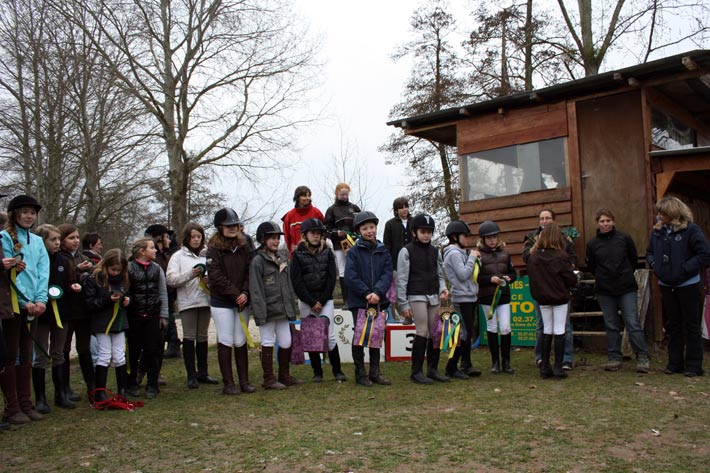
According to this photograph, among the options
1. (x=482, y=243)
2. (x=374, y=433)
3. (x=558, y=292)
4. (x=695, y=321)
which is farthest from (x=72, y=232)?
(x=695, y=321)

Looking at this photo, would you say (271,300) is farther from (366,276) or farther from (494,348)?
(494,348)

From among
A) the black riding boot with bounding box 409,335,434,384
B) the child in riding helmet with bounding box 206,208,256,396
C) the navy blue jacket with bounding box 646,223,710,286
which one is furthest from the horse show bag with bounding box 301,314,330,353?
the navy blue jacket with bounding box 646,223,710,286

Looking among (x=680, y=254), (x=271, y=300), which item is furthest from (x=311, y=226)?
(x=680, y=254)

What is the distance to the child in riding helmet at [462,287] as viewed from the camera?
745 centimetres

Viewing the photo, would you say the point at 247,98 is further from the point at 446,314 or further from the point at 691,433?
the point at 691,433

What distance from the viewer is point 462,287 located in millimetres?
7512

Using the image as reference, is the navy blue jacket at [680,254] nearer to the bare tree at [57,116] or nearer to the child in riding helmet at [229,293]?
the child in riding helmet at [229,293]

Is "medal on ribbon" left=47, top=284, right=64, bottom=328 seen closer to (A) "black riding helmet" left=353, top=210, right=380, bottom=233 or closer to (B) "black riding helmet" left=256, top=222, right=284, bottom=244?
(B) "black riding helmet" left=256, top=222, right=284, bottom=244

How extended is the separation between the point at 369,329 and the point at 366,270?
648 mm

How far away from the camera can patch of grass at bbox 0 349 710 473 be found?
4184 mm

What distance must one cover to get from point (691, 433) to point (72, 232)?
5.90m

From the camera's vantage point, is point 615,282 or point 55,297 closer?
point 55,297

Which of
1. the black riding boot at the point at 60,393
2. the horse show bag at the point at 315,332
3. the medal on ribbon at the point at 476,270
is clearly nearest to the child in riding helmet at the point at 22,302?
the black riding boot at the point at 60,393

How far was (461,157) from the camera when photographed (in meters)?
11.6
